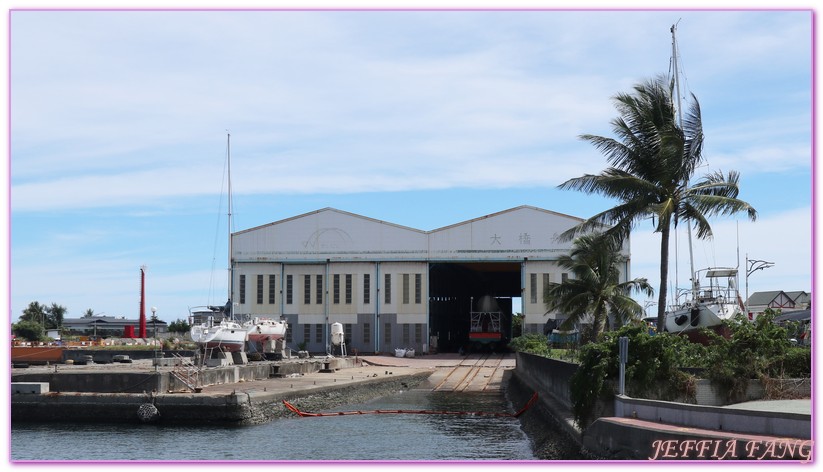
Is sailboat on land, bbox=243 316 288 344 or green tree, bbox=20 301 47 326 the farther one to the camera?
green tree, bbox=20 301 47 326

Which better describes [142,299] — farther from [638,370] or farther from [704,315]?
[638,370]

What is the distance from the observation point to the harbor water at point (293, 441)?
2359cm

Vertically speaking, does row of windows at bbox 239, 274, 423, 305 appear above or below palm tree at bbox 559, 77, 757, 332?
below

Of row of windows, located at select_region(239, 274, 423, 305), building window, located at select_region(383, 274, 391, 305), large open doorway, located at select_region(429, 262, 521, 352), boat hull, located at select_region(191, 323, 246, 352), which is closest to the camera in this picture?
boat hull, located at select_region(191, 323, 246, 352)

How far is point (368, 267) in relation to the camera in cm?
6469

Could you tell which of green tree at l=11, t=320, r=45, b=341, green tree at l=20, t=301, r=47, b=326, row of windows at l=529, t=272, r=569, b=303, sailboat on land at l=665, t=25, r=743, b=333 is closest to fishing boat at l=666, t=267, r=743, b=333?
sailboat on land at l=665, t=25, r=743, b=333

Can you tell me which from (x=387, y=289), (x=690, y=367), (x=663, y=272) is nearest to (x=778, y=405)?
(x=690, y=367)

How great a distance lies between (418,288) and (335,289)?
19.6 feet

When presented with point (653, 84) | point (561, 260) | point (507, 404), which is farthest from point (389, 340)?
point (653, 84)

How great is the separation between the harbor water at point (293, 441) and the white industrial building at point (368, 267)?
30736 millimetres

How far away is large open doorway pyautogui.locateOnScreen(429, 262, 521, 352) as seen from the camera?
6944cm

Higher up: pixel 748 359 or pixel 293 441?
pixel 748 359

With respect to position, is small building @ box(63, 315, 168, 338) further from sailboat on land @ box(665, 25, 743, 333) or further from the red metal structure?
sailboat on land @ box(665, 25, 743, 333)

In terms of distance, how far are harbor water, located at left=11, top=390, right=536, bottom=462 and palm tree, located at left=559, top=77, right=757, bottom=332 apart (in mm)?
7170
